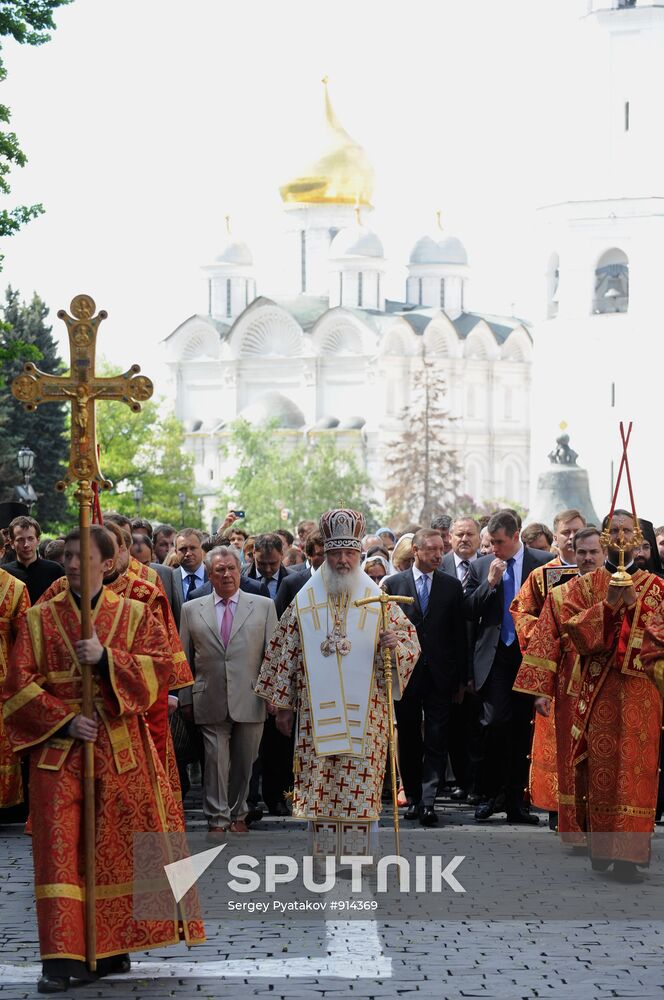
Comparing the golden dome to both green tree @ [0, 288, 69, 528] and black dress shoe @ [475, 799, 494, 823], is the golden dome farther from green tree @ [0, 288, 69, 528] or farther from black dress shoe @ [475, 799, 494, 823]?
black dress shoe @ [475, 799, 494, 823]

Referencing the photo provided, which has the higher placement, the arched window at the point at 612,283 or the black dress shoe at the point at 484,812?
the arched window at the point at 612,283

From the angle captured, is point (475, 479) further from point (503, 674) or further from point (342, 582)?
point (342, 582)

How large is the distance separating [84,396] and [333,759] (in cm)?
251

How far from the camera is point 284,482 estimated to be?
7569 cm

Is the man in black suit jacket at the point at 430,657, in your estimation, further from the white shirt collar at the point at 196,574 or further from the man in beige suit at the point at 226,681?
the white shirt collar at the point at 196,574

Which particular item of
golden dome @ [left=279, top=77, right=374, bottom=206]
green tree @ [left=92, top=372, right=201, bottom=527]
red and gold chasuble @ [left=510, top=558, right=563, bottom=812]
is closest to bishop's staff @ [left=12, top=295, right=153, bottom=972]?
red and gold chasuble @ [left=510, top=558, right=563, bottom=812]

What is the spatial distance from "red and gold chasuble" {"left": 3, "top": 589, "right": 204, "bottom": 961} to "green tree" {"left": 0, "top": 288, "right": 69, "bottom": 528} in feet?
118

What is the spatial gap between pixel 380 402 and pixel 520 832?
7857 centimetres

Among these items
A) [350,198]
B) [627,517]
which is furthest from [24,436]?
[350,198]

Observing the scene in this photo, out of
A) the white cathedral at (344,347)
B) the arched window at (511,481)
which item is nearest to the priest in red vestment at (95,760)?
the white cathedral at (344,347)

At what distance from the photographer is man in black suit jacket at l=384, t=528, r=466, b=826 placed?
11.9 metres

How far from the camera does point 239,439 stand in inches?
3216

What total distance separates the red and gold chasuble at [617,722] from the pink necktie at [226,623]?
7.16ft

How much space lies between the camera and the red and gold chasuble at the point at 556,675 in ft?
32.9
